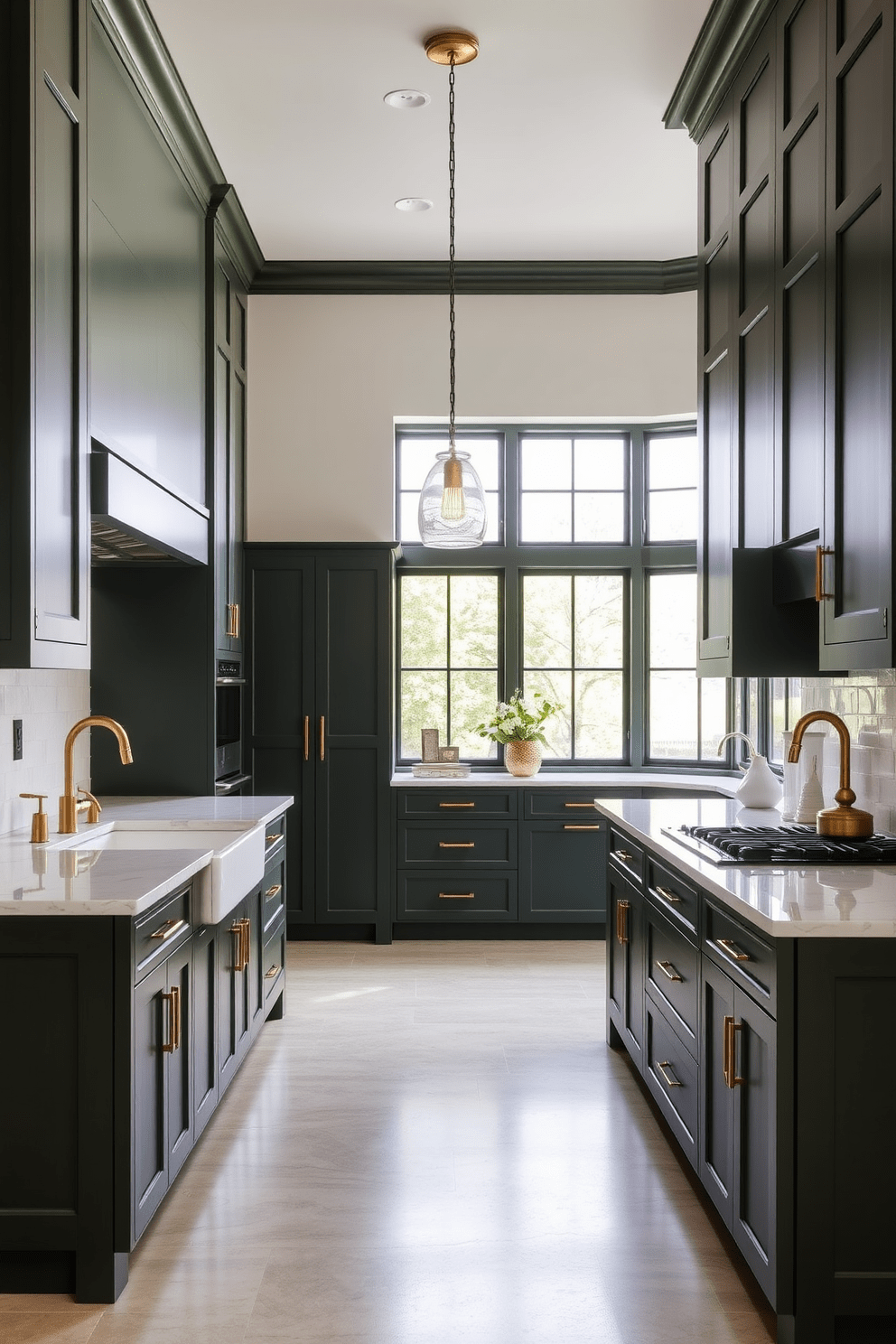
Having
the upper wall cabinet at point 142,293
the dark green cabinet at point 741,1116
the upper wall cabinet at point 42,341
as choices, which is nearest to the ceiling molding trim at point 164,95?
the upper wall cabinet at point 142,293

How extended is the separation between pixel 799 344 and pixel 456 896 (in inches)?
134

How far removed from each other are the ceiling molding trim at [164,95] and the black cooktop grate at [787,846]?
290 centimetres

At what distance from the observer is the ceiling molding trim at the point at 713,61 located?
10.8 feet

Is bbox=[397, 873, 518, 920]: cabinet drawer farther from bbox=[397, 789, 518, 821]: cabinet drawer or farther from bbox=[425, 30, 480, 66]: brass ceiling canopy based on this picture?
bbox=[425, 30, 480, 66]: brass ceiling canopy

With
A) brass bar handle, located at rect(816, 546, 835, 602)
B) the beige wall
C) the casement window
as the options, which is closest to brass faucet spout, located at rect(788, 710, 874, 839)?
brass bar handle, located at rect(816, 546, 835, 602)

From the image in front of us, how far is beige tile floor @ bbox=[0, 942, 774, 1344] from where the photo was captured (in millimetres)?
2230

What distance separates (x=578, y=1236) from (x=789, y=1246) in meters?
0.70

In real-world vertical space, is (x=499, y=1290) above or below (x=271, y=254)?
below

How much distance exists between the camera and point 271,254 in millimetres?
5590

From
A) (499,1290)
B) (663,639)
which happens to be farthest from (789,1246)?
(663,639)

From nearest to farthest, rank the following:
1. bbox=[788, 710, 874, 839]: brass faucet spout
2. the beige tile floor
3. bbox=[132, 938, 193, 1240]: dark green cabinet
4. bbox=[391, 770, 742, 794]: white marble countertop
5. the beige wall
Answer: the beige tile floor → bbox=[132, 938, 193, 1240]: dark green cabinet → bbox=[788, 710, 874, 839]: brass faucet spout → bbox=[391, 770, 742, 794]: white marble countertop → the beige wall

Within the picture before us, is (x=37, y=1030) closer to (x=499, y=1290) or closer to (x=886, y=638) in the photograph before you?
(x=499, y=1290)

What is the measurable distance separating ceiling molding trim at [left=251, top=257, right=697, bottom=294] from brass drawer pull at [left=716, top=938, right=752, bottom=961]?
13.8 feet

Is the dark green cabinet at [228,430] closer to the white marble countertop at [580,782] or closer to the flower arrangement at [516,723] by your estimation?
the white marble countertop at [580,782]
